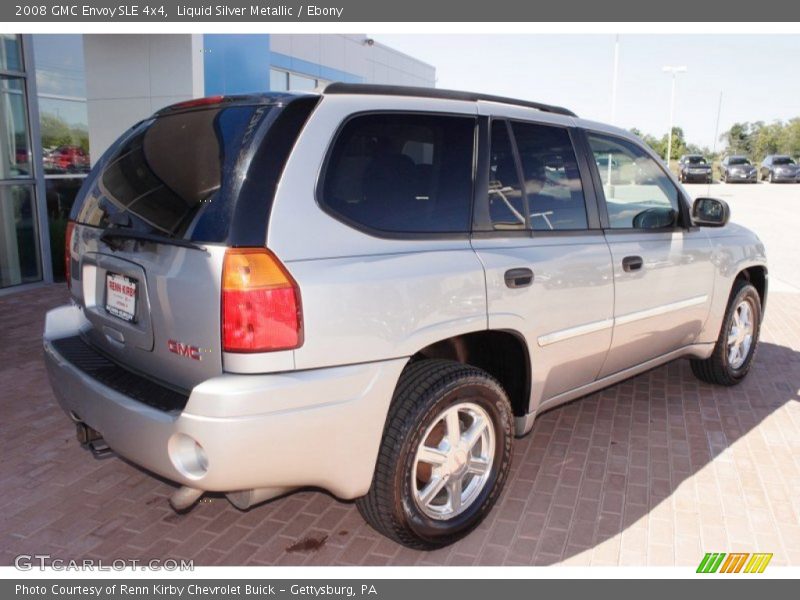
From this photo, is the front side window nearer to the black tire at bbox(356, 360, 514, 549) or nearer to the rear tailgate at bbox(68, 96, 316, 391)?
the black tire at bbox(356, 360, 514, 549)

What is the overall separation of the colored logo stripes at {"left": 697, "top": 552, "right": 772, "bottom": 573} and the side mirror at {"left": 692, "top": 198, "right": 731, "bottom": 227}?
2.17 metres

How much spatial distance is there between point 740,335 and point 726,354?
0.29 metres

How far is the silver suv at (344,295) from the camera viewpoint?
238 centimetres

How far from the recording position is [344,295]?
248cm

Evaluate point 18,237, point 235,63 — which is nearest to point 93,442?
point 18,237

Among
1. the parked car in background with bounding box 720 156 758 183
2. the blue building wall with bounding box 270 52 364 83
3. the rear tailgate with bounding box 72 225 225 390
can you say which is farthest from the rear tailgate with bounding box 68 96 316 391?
the parked car in background with bounding box 720 156 758 183

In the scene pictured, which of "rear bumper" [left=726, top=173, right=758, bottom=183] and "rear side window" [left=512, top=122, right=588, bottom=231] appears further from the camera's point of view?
"rear bumper" [left=726, top=173, right=758, bottom=183]

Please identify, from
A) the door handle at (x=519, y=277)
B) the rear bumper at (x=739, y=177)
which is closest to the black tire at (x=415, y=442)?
the door handle at (x=519, y=277)

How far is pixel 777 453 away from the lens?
4121 mm

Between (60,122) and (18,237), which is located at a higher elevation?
(60,122)

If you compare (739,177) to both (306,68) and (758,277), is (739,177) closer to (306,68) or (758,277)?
(306,68)

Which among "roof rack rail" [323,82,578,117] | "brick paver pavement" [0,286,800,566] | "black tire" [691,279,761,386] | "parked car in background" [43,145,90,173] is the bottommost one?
"brick paver pavement" [0,286,800,566]

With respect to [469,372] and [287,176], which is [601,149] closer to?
[469,372]

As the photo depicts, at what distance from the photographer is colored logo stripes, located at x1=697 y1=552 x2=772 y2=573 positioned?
2.98m
